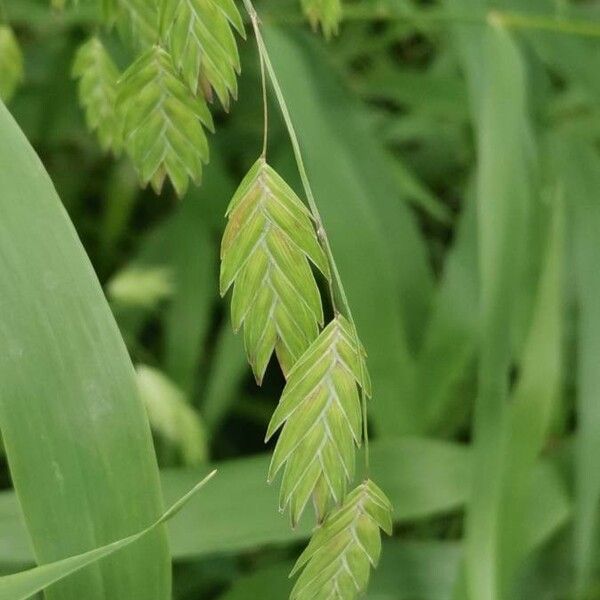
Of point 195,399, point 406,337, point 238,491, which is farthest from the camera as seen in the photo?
point 195,399

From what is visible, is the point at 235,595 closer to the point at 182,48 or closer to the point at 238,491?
the point at 238,491

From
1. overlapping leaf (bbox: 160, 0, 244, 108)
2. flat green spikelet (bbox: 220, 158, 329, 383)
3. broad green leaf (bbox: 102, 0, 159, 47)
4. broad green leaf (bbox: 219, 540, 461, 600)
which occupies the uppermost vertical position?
broad green leaf (bbox: 102, 0, 159, 47)

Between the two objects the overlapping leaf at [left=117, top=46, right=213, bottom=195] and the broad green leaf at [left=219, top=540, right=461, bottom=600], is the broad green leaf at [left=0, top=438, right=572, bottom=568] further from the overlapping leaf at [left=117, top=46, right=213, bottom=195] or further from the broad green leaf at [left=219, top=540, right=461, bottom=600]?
the overlapping leaf at [left=117, top=46, right=213, bottom=195]

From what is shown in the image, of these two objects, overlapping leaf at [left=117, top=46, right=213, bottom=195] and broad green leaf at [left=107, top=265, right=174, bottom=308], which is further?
broad green leaf at [left=107, top=265, right=174, bottom=308]

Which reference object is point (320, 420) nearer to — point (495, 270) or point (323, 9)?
point (323, 9)

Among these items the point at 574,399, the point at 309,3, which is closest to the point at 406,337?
the point at 574,399

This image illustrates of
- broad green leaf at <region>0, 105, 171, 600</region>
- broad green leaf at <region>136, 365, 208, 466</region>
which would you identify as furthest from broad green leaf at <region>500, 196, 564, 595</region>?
broad green leaf at <region>0, 105, 171, 600</region>

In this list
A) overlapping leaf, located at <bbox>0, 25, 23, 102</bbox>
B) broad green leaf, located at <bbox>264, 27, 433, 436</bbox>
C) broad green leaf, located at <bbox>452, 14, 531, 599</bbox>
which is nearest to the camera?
overlapping leaf, located at <bbox>0, 25, 23, 102</bbox>
